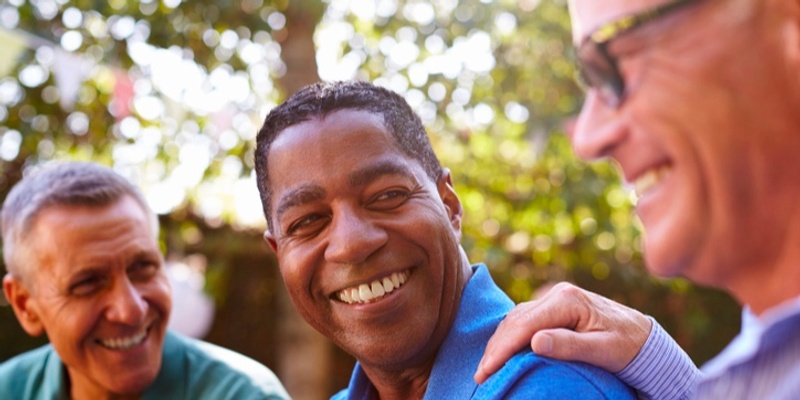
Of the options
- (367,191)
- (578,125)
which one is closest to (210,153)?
(367,191)

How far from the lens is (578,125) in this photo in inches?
42.1

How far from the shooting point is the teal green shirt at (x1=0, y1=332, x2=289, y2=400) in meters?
2.77

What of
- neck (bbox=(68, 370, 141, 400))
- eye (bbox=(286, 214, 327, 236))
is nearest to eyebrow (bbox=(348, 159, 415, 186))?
eye (bbox=(286, 214, 327, 236))

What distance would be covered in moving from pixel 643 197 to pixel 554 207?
4865 millimetres

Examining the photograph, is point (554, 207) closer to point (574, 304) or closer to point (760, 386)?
point (574, 304)

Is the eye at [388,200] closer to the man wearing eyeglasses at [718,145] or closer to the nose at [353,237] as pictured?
the nose at [353,237]

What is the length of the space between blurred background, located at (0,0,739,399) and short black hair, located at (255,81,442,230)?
3.19 m

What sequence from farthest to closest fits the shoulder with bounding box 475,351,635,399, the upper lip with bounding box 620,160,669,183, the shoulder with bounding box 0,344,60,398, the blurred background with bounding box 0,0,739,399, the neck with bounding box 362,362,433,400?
the blurred background with bounding box 0,0,739,399 → the shoulder with bounding box 0,344,60,398 → the neck with bounding box 362,362,433,400 → the shoulder with bounding box 475,351,635,399 → the upper lip with bounding box 620,160,669,183

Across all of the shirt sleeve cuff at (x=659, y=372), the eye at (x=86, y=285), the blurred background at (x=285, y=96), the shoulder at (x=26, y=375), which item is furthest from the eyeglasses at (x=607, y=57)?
the blurred background at (x=285, y=96)

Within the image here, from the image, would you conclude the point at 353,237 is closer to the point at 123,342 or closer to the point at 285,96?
the point at 123,342

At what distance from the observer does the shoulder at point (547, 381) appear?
4.72 feet

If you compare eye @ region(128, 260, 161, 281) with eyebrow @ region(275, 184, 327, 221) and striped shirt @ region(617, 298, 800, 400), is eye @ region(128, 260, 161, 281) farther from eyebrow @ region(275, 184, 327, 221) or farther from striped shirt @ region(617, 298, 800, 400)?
striped shirt @ region(617, 298, 800, 400)

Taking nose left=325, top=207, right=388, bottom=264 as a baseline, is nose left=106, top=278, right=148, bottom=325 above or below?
below

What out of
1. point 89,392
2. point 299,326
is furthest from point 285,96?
point 89,392
